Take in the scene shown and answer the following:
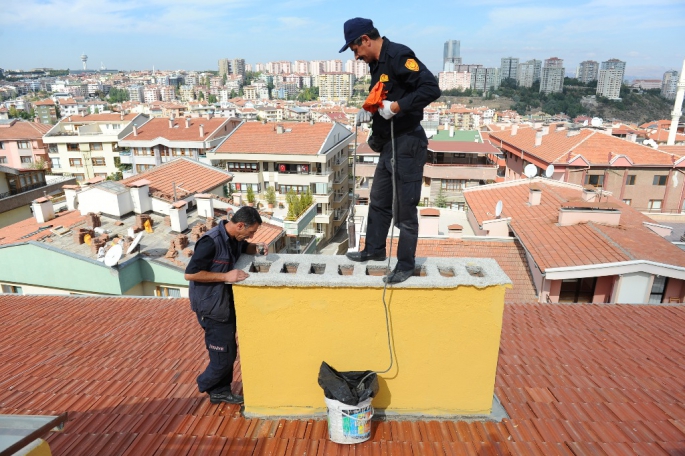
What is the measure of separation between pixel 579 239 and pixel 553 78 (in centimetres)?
18766

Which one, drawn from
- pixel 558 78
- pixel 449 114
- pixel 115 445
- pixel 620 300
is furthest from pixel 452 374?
pixel 558 78

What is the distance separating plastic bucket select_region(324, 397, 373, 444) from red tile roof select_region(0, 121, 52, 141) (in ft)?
194

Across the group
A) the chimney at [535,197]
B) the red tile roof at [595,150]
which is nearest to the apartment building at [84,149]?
the red tile roof at [595,150]

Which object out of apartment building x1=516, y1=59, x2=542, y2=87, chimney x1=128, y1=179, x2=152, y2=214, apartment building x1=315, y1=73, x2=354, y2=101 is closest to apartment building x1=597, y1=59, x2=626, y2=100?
apartment building x1=516, y1=59, x2=542, y2=87

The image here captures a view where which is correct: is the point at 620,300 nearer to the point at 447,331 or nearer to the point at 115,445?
the point at 447,331

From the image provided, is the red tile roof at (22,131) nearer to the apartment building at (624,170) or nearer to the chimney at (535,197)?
the apartment building at (624,170)

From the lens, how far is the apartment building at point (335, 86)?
190 meters

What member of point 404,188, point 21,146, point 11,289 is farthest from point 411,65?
point 21,146

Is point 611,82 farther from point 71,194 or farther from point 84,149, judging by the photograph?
point 71,194

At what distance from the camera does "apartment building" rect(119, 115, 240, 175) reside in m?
44.1

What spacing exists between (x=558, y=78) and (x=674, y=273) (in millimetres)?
188763

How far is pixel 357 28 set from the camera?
3.51 meters

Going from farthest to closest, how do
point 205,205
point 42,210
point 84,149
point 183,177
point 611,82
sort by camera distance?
point 611,82
point 84,149
point 183,177
point 205,205
point 42,210

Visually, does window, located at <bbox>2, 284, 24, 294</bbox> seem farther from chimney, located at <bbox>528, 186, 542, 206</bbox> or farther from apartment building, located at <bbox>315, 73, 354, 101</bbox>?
apartment building, located at <bbox>315, 73, 354, 101</bbox>
